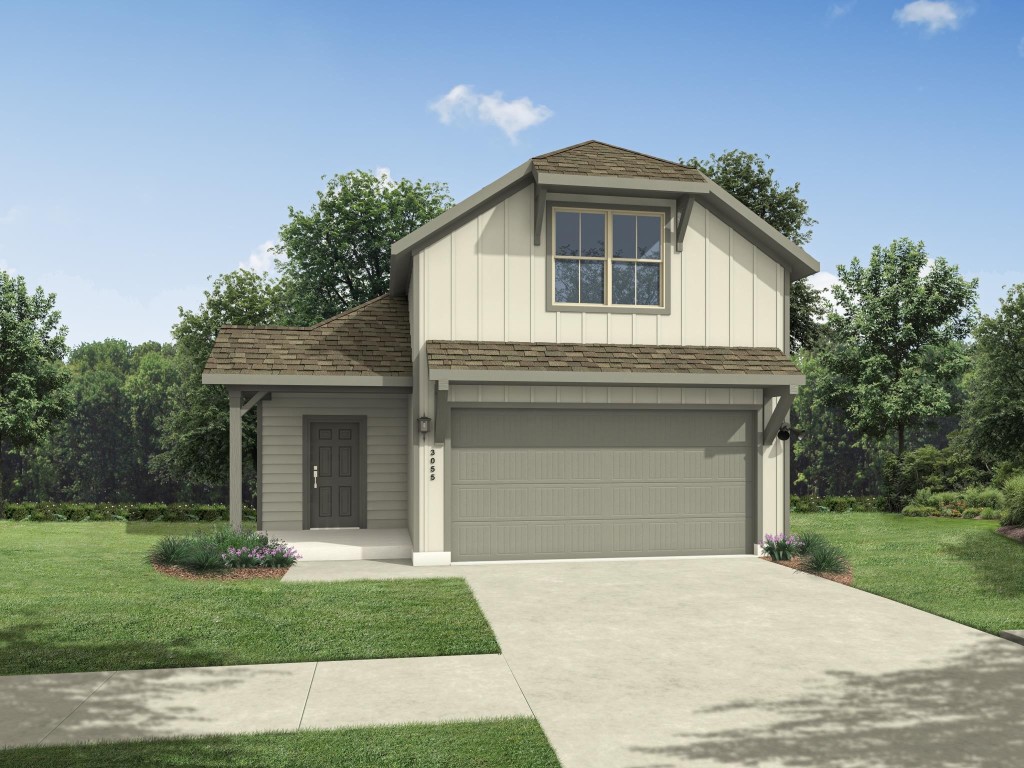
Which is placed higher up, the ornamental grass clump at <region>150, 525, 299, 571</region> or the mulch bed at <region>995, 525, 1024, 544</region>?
the ornamental grass clump at <region>150, 525, 299, 571</region>

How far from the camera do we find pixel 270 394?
52.2 ft

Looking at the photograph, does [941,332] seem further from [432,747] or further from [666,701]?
[432,747]

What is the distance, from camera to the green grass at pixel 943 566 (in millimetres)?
10297

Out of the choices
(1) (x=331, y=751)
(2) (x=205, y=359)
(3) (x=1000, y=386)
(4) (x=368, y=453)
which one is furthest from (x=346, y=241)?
(1) (x=331, y=751)

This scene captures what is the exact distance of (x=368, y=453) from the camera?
1627 cm

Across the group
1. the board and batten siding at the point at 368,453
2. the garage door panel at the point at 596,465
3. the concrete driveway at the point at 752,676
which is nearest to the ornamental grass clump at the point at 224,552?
the board and batten siding at the point at 368,453

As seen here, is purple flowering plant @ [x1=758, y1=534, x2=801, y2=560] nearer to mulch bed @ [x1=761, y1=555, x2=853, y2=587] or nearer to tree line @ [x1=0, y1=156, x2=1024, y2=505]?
mulch bed @ [x1=761, y1=555, x2=853, y2=587]

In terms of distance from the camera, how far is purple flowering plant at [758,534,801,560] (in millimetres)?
13609

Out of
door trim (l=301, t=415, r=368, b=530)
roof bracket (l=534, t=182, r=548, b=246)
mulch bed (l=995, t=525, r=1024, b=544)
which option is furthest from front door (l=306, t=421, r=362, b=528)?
mulch bed (l=995, t=525, r=1024, b=544)

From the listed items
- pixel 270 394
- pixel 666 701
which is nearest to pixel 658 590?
pixel 666 701

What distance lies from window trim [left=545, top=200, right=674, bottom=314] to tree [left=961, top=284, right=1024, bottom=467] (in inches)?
437

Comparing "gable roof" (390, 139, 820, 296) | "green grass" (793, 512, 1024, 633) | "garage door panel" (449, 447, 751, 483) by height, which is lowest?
"green grass" (793, 512, 1024, 633)

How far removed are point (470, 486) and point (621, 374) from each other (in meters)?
3.03

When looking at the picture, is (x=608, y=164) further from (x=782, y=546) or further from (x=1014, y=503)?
(x=1014, y=503)
